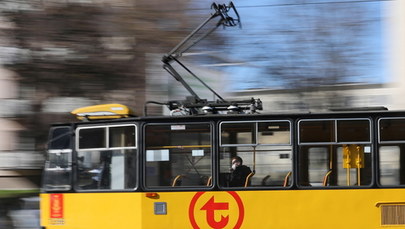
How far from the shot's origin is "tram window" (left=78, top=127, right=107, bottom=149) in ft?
29.9

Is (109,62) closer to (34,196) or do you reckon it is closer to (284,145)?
(34,196)

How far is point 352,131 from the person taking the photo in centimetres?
866

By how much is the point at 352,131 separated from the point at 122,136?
11.1ft

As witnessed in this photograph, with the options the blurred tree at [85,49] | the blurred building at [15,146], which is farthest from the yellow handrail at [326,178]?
the blurred building at [15,146]

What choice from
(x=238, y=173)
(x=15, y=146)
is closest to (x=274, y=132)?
(x=238, y=173)

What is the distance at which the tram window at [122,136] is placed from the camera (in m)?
8.95

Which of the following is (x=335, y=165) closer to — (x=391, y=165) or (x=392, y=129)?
(x=391, y=165)

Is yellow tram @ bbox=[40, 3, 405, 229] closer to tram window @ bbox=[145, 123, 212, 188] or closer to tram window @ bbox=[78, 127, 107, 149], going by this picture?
tram window @ bbox=[145, 123, 212, 188]

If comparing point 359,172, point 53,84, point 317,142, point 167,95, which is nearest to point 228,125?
point 317,142

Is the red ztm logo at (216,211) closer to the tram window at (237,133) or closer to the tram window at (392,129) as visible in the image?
the tram window at (237,133)

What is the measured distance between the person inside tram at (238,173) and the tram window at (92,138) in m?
1.98

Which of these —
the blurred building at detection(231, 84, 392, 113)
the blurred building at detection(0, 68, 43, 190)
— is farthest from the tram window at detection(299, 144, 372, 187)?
the blurred building at detection(0, 68, 43, 190)

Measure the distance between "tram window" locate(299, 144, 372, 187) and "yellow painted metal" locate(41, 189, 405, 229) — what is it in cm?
16

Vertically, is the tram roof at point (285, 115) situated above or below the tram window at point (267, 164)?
above
